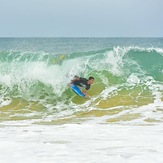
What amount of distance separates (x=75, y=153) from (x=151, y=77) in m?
12.8

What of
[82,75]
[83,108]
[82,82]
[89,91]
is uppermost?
[82,75]

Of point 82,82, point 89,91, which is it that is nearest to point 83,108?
point 82,82

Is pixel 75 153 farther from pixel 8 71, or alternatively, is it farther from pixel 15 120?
pixel 8 71

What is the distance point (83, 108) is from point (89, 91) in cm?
229

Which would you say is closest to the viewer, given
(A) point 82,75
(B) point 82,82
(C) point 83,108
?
(B) point 82,82

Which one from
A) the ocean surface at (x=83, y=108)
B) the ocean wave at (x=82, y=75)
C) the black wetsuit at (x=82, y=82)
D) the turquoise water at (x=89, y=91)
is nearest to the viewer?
the ocean surface at (x=83, y=108)

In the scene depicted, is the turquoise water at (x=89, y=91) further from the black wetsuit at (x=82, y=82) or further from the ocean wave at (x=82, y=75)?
the black wetsuit at (x=82, y=82)

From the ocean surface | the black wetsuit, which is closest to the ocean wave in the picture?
the ocean surface

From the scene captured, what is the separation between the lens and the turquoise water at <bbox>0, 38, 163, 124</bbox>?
11.6 meters

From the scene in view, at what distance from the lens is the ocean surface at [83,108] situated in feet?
16.5

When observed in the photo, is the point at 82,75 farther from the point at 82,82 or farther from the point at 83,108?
the point at 82,82

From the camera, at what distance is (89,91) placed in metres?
15.1

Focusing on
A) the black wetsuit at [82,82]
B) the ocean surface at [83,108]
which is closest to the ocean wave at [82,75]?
the ocean surface at [83,108]

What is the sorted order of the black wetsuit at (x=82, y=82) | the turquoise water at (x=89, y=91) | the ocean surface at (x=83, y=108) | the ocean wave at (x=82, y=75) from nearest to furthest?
the ocean surface at (x=83, y=108)
the turquoise water at (x=89, y=91)
the black wetsuit at (x=82, y=82)
the ocean wave at (x=82, y=75)
